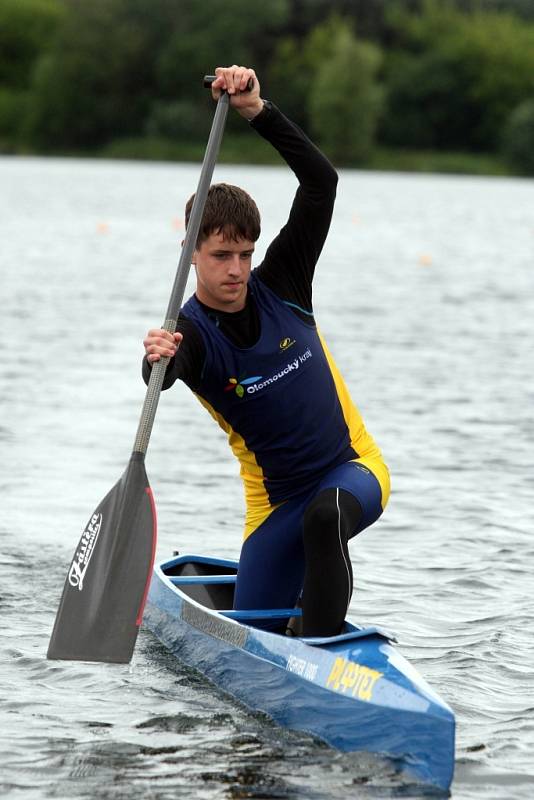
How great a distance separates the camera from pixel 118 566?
6.53 meters

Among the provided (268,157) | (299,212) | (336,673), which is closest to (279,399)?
(299,212)

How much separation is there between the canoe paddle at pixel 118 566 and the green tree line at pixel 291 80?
85.0 m

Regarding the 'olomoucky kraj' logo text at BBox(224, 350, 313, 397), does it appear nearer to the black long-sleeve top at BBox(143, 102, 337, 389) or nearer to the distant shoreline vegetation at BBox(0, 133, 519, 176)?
the black long-sleeve top at BBox(143, 102, 337, 389)

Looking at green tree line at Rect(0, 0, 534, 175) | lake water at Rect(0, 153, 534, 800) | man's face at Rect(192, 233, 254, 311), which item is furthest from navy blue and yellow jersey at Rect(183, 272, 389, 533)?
green tree line at Rect(0, 0, 534, 175)

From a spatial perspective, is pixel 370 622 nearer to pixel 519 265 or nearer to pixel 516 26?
pixel 519 265

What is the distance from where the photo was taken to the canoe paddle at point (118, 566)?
6.41m

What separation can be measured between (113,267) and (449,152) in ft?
244

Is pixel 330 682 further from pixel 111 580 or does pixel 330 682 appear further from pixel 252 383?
pixel 252 383

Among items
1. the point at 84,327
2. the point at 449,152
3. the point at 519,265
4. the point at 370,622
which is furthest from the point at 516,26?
the point at 370,622

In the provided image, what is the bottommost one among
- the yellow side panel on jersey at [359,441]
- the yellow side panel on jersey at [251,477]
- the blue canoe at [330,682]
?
the blue canoe at [330,682]

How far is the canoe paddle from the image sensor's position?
641 centimetres

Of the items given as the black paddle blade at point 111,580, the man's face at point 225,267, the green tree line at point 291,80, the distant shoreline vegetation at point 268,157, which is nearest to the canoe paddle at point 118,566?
the black paddle blade at point 111,580

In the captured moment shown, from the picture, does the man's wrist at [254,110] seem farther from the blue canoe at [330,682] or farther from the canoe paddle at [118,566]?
the blue canoe at [330,682]

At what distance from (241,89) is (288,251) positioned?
73cm
